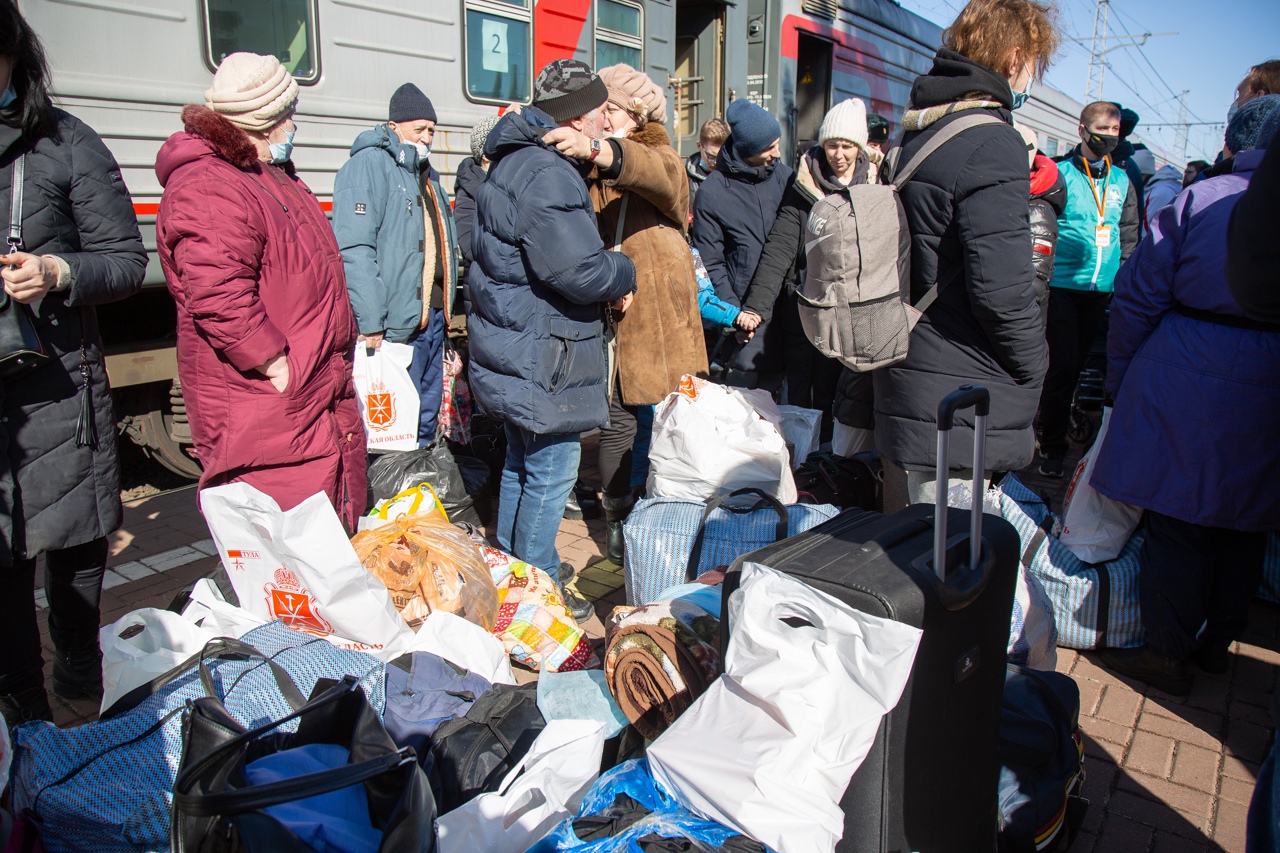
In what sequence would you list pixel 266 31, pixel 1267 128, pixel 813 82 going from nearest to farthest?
pixel 1267 128, pixel 266 31, pixel 813 82

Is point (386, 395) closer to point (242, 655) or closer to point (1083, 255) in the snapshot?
point (242, 655)

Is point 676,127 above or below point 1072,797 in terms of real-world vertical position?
above

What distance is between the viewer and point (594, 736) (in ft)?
6.29

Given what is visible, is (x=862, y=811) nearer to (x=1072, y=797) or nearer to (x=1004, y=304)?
(x=1072, y=797)

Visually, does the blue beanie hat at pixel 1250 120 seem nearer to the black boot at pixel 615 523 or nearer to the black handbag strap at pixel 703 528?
the black handbag strap at pixel 703 528

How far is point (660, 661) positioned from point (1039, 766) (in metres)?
0.91

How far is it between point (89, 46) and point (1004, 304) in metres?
3.62

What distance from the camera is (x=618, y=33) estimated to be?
6.13 m

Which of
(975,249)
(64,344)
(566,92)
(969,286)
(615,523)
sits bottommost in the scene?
(615,523)

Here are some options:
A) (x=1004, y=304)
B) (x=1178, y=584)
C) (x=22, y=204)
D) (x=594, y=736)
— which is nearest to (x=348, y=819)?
(x=594, y=736)

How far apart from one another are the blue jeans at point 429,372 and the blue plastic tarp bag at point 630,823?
2760mm

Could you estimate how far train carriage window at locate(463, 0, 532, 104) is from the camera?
16.9 feet

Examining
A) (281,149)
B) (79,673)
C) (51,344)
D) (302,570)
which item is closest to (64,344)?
(51,344)

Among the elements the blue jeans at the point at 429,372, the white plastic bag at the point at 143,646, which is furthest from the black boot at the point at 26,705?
the blue jeans at the point at 429,372
